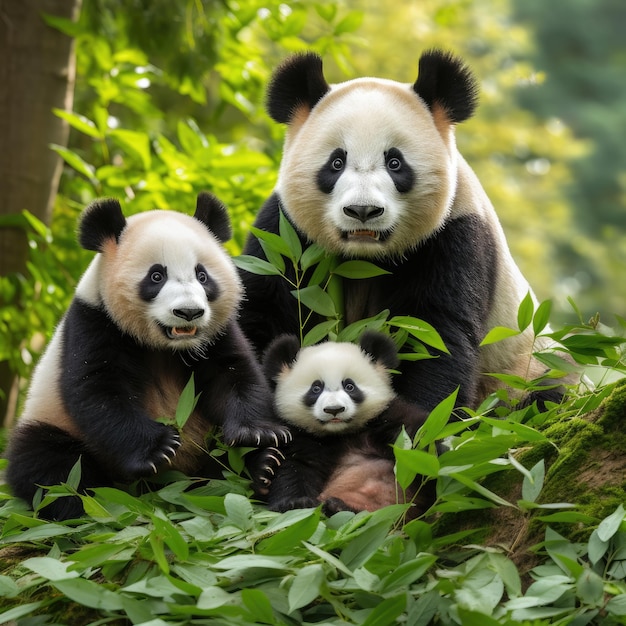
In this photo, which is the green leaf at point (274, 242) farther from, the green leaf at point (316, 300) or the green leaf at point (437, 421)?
the green leaf at point (437, 421)

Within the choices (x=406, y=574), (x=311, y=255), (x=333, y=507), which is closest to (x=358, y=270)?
(x=311, y=255)

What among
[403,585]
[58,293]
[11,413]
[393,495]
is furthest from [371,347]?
[11,413]

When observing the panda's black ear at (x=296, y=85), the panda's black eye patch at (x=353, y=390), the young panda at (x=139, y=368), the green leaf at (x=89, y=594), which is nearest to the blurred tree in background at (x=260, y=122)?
the panda's black ear at (x=296, y=85)

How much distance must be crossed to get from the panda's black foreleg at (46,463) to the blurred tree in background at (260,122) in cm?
189

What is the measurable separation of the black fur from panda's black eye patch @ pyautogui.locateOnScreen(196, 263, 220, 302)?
59 centimetres

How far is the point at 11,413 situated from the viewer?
5.52m

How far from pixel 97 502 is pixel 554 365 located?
1.45 meters

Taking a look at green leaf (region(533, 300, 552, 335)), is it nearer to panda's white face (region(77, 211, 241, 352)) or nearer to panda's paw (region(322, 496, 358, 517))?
panda's paw (region(322, 496, 358, 517))

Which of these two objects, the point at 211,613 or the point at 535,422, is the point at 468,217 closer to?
the point at 535,422

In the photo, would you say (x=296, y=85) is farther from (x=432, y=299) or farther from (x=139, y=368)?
(x=139, y=368)

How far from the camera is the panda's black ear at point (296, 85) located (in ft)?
12.4

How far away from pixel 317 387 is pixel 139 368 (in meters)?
0.60

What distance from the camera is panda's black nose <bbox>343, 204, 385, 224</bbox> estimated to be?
10.9ft

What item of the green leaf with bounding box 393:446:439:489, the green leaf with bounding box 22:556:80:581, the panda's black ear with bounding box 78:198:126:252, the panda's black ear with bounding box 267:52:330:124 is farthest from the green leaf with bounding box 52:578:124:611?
the panda's black ear with bounding box 267:52:330:124
